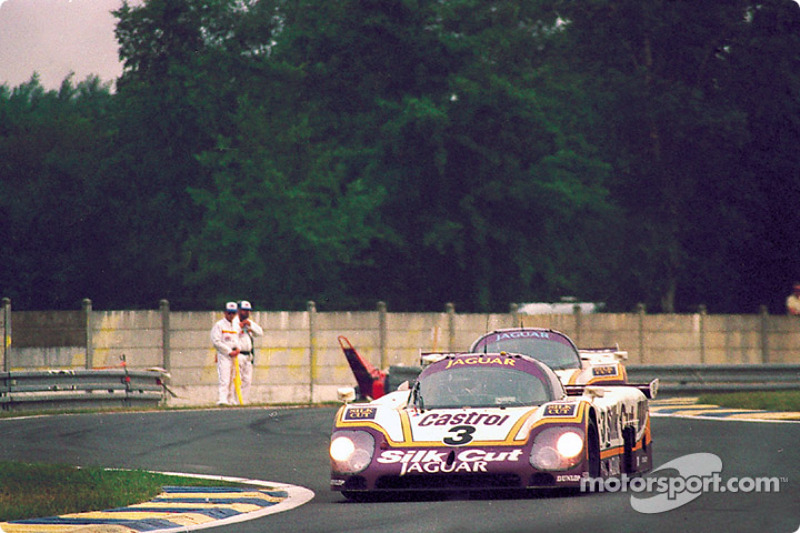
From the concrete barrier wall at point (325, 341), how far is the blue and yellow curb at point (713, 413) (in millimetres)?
6876

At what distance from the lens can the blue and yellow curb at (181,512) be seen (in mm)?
10477

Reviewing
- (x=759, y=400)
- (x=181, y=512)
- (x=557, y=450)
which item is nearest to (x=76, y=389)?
(x=759, y=400)

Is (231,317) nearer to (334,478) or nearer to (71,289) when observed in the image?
(334,478)

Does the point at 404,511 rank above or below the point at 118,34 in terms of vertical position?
below

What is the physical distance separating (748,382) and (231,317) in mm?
10708

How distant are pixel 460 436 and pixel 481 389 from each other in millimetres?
1283

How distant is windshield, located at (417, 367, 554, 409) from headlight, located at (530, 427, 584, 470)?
1.00 metres

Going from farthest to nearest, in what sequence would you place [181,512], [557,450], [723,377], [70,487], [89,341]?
1. [723,377]
2. [89,341]
3. [70,487]
4. [557,450]
5. [181,512]

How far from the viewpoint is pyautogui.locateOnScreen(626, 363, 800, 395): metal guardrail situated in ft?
100

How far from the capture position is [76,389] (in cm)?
2681

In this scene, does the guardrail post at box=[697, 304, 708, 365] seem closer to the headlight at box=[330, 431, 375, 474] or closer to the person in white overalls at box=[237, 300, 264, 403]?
the person in white overalls at box=[237, 300, 264, 403]

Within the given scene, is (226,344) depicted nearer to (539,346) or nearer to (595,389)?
(539,346)

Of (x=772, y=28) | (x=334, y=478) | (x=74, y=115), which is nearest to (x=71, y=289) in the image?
(x=74, y=115)

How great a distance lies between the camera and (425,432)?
12.0 m
